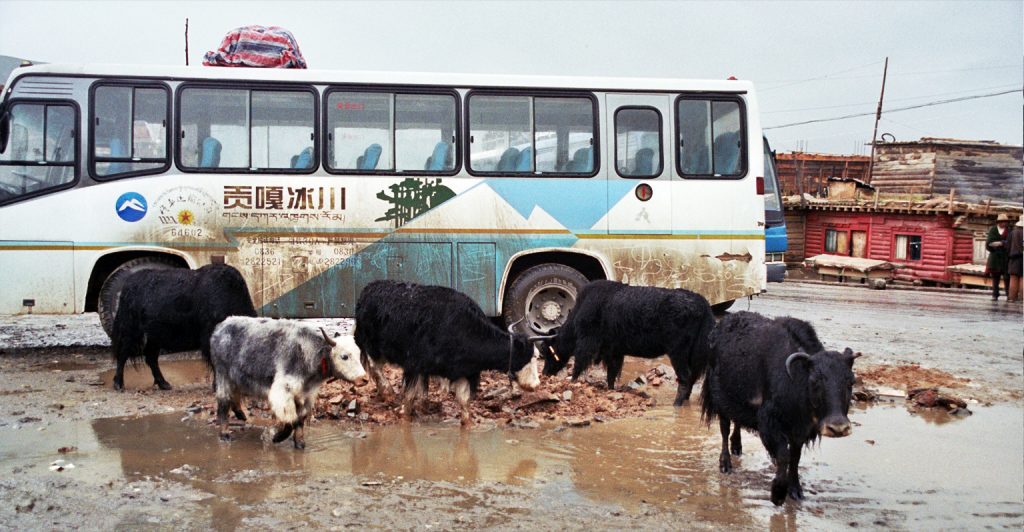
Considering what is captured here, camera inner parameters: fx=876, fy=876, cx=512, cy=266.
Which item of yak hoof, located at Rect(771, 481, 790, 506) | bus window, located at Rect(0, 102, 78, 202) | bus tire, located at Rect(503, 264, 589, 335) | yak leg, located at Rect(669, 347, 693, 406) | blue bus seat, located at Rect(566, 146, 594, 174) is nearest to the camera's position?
yak hoof, located at Rect(771, 481, 790, 506)

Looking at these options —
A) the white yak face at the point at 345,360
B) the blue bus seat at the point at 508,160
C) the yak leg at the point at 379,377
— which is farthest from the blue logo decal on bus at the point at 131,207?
the white yak face at the point at 345,360

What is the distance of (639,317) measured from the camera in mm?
8484

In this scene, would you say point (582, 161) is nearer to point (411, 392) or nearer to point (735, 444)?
point (411, 392)

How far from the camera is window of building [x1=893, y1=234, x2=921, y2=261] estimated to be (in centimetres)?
2855

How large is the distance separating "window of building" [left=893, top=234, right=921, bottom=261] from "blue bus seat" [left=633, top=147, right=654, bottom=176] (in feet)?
68.5

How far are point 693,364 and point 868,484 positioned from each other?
8.32ft

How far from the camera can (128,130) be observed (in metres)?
9.98

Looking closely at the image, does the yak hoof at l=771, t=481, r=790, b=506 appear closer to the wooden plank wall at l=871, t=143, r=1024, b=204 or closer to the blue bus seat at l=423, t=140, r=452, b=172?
the blue bus seat at l=423, t=140, r=452, b=172

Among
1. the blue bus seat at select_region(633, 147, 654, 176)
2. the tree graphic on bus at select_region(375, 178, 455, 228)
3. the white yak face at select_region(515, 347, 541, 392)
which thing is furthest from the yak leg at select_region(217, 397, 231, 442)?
the blue bus seat at select_region(633, 147, 654, 176)

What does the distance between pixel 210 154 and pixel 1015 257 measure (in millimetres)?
16910

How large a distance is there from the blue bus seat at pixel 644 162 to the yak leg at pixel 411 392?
4627mm

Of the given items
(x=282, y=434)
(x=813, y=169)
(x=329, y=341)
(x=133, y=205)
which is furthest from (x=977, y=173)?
(x=282, y=434)

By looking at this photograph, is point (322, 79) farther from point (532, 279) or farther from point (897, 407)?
point (897, 407)

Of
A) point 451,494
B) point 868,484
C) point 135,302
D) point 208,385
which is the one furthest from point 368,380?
point 868,484
